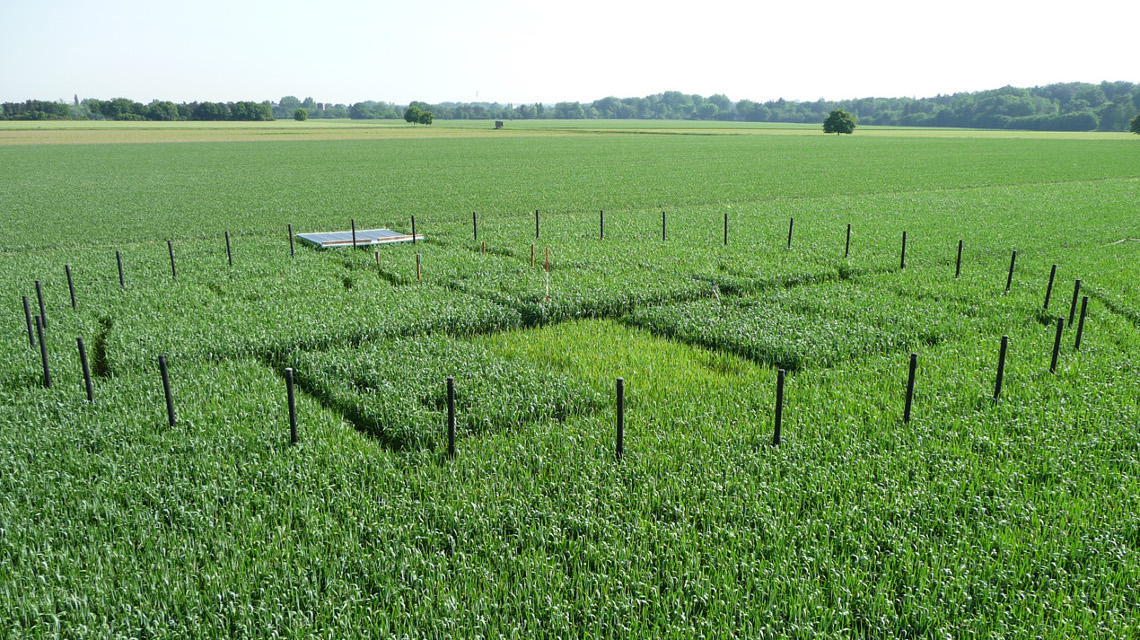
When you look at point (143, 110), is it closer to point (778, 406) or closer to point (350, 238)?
point (350, 238)

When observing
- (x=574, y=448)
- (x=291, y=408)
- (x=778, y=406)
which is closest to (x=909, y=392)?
(x=778, y=406)

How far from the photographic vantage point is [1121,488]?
7.44m

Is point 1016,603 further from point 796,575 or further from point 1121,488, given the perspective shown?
point 1121,488

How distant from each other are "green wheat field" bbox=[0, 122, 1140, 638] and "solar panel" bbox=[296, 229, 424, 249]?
4.77 feet

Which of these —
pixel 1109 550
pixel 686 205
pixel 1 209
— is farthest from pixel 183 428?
pixel 1 209

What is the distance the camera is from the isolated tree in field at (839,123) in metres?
132

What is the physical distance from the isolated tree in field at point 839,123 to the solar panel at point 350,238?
123700 mm

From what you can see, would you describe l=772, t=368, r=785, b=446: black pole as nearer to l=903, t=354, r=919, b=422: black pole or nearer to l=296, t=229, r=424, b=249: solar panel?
l=903, t=354, r=919, b=422: black pole

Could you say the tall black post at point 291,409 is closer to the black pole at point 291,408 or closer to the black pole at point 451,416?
the black pole at point 291,408

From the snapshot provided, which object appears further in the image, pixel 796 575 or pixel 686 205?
pixel 686 205

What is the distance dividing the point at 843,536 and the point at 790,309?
8.50m

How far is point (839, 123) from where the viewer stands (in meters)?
133

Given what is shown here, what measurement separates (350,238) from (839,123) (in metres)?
126

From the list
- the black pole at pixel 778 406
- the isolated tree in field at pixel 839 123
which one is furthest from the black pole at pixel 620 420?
the isolated tree in field at pixel 839 123
